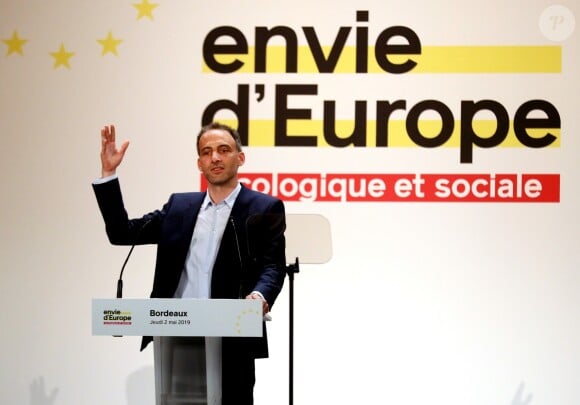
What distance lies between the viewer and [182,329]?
8.34 feet

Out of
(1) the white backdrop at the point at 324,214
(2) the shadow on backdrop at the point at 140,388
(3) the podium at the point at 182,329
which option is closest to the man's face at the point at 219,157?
(3) the podium at the point at 182,329

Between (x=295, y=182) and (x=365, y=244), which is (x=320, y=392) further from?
(x=295, y=182)

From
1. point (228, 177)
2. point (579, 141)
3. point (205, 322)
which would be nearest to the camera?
point (205, 322)

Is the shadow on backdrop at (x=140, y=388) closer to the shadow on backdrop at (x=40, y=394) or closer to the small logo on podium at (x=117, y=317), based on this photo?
the shadow on backdrop at (x=40, y=394)

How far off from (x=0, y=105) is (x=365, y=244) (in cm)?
243

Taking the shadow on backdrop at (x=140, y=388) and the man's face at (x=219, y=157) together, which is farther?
the shadow on backdrop at (x=140, y=388)

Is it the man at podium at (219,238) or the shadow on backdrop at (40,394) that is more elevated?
the man at podium at (219,238)

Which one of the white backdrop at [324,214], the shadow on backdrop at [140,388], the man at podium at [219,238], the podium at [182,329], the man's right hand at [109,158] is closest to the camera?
the podium at [182,329]

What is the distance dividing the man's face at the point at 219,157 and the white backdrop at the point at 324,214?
4.79 ft

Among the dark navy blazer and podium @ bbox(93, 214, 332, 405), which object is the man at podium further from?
podium @ bbox(93, 214, 332, 405)

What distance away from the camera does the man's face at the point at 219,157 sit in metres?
3.17

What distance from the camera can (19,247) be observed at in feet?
15.7

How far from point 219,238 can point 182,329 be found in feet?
1.80

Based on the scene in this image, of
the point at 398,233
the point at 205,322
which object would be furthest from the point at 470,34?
the point at 205,322
